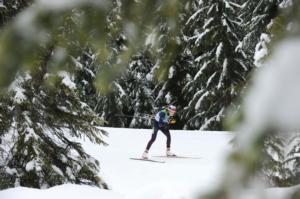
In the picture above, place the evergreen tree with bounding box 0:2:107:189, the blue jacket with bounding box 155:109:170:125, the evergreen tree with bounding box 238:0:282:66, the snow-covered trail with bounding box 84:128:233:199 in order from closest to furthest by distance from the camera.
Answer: the evergreen tree with bounding box 0:2:107:189 → the snow-covered trail with bounding box 84:128:233:199 → the blue jacket with bounding box 155:109:170:125 → the evergreen tree with bounding box 238:0:282:66

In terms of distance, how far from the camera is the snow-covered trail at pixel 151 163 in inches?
473

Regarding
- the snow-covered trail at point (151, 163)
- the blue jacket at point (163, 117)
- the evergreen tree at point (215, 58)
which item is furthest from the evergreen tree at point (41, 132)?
the evergreen tree at point (215, 58)

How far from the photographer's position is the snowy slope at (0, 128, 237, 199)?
572 centimetres

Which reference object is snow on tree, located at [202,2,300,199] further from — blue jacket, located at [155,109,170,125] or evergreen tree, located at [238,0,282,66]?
evergreen tree, located at [238,0,282,66]

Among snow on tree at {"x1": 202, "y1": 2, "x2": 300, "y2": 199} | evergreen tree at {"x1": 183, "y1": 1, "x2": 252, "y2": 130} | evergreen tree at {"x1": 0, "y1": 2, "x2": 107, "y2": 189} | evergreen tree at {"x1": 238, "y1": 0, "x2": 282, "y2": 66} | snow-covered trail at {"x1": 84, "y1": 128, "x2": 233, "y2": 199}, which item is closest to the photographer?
snow on tree at {"x1": 202, "y1": 2, "x2": 300, "y2": 199}

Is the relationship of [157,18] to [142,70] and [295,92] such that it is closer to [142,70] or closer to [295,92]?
[295,92]

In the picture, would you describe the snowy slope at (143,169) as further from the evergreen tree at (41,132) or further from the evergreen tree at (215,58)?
the evergreen tree at (215,58)

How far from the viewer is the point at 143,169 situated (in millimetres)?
13586

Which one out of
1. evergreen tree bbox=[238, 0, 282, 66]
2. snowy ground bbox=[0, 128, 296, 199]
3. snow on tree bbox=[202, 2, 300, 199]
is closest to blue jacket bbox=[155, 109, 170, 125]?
snowy ground bbox=[0, 128, 296, 199]

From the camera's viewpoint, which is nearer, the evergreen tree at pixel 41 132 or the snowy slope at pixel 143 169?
the snowy slope at pixel 143 169

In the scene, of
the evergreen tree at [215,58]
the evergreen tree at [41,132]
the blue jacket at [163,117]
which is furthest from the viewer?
the evergreen tree at [215,58]

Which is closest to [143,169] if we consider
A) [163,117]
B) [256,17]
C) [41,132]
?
[163,117]

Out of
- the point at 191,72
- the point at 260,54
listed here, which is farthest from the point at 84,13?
the point at 191,72

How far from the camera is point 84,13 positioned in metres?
2.04
